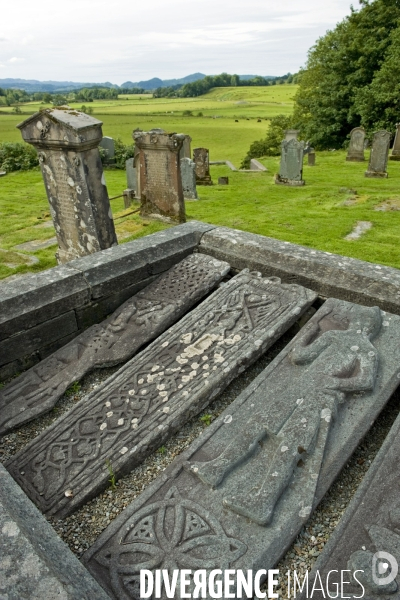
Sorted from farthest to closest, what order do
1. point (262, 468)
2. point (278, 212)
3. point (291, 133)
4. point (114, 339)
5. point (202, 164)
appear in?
point (291, 133) → point (202, 164) → point (278, 212) → point (114, 339) → point (262, 468)

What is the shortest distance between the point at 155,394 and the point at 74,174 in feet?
14.9

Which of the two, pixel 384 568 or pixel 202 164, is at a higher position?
pixel 384 568

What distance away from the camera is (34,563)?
1562 millimetres

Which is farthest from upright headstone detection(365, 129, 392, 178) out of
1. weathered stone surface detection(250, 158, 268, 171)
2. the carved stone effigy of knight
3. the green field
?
Answer: the carved stone effigy of knight

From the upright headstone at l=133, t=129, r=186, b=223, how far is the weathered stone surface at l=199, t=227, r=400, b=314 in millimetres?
5696

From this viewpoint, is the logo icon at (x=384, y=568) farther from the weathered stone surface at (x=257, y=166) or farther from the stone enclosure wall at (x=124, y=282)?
the weathered stone surface at (x=257, y=166)

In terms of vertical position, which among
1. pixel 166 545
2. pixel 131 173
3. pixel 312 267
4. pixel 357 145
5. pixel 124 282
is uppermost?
pixel 312 267

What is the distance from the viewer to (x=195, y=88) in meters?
109

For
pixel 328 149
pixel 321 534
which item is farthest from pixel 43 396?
pixel 328 149

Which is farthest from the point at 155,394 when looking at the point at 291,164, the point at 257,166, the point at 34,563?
the point at 257,166

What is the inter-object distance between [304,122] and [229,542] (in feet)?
97.7

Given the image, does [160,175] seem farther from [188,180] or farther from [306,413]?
[306,413]

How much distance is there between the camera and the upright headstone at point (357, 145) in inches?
732

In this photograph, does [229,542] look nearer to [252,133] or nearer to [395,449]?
[395,449]
